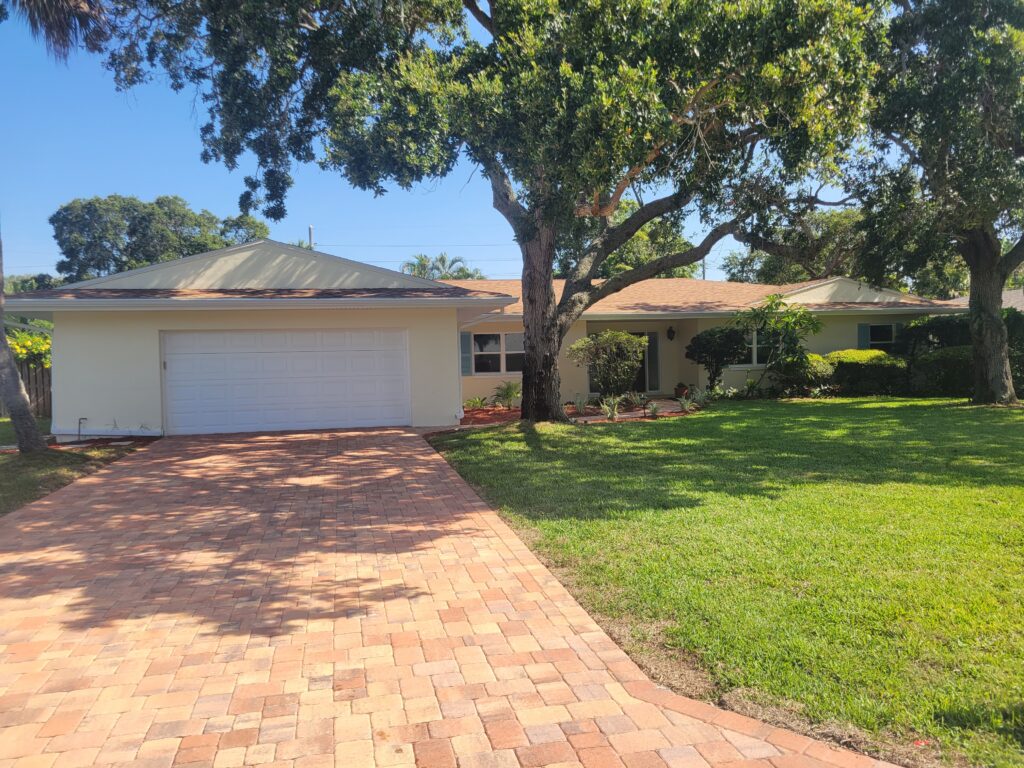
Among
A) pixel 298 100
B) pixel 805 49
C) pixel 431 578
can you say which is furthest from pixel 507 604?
pixel 298 100

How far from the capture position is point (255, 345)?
14.1m

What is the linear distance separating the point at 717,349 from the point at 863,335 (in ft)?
20.2

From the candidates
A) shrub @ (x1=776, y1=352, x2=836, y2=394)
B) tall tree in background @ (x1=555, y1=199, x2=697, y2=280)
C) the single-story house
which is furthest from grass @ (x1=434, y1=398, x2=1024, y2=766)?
tall tree in background @ (x1=555, y1=199, x2=697, y2=280)

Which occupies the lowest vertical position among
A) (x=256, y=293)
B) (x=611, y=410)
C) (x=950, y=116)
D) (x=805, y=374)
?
(x=611, y=410)

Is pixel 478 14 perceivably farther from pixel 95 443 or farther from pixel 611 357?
pixel 95 443

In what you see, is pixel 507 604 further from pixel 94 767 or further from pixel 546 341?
pixel 546 341

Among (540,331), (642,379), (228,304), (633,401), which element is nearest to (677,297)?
(642,379)

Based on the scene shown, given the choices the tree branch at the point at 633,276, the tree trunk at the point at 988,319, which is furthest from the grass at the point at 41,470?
the tree trunk at the point at 988,319

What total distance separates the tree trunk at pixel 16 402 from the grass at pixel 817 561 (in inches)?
256

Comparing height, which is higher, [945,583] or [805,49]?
[805,49]

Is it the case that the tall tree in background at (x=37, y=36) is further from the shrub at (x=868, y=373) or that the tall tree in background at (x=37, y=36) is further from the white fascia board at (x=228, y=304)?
the shrub at (x=868, y=373)

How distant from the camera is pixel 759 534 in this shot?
242 inches

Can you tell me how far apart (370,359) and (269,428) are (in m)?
2.52

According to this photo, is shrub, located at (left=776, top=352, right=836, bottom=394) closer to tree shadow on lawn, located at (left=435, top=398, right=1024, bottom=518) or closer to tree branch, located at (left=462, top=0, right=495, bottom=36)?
tree shadow on lawn, located at (left=435, top=398, right=1024, bottom=518)
